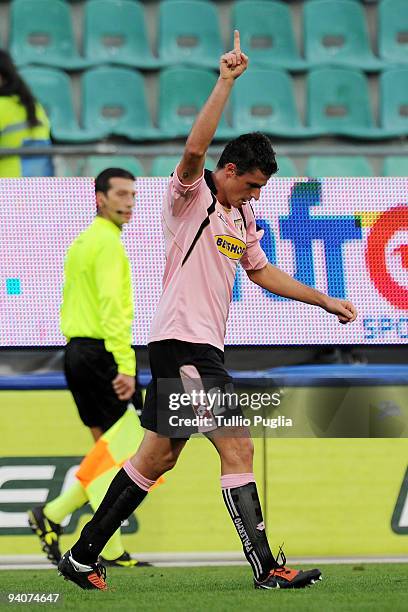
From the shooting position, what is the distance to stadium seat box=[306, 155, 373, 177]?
8.40m

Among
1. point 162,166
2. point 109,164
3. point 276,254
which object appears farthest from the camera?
point 109,164

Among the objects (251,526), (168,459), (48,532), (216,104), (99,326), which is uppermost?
(216,104)

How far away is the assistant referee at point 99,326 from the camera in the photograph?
620cm

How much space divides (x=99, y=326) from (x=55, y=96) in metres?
5.00

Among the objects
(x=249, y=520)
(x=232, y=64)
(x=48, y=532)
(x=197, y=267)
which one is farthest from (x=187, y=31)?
(x=249, y=520)

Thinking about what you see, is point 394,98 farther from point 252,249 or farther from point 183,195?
point 183,195

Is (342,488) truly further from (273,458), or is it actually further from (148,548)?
(148,548)

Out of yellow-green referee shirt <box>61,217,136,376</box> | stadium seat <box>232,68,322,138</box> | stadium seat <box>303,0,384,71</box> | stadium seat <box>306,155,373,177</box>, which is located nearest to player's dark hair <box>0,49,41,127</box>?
yellow-green referee shirt <box>61,217,136,376</box>

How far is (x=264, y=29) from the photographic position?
11836 mm

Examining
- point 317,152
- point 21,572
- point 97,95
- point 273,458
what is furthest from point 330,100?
point 21,572

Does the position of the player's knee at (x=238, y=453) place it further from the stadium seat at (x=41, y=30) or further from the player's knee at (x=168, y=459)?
the stadium seat at (x=41, y=30)

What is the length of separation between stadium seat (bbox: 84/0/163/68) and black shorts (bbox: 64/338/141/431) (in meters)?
5.89

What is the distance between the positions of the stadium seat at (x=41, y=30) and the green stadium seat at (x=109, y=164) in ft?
10.6

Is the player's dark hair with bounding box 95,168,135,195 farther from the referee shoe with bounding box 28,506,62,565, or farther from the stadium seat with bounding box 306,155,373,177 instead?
the stadium seat with bounding box 306,155,373,177
